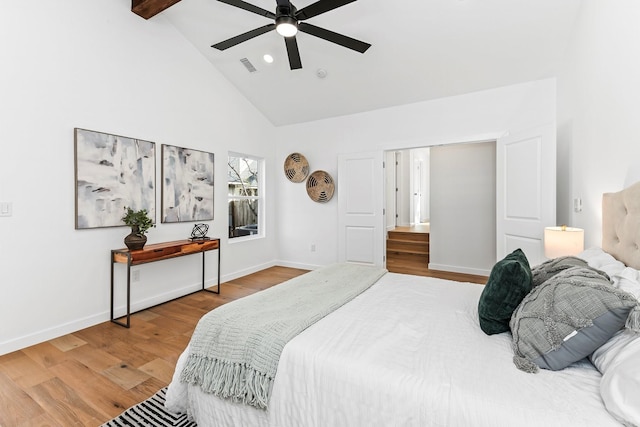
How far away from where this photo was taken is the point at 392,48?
3.41 metres

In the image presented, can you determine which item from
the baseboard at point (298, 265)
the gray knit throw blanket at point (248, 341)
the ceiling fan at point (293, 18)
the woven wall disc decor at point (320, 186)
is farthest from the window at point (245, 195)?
the gray knit throw blanket at point (248, 341)

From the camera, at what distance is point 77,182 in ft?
9.00

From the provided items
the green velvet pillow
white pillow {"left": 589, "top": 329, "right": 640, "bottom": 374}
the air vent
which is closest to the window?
the air vent

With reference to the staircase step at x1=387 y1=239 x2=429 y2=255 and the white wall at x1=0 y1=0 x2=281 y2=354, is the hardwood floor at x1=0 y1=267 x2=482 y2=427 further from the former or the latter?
the staircase step at x1=387 y1=239 x2=429 y2=255

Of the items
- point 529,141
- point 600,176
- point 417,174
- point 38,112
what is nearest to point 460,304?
point 600,176

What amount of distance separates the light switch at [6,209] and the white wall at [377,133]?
3457 mm

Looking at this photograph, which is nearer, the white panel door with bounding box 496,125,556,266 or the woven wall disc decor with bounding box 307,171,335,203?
the white panel door with bounding box 496,125,556,266

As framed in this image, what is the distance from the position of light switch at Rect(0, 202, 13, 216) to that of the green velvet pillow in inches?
134

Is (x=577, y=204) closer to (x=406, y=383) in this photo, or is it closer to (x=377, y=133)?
(x=377, y=133)

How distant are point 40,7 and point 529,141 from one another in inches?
183

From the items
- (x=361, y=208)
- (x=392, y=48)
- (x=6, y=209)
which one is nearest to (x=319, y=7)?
(x=392, y=48)

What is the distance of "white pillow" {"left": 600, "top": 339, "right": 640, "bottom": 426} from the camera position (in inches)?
29.8

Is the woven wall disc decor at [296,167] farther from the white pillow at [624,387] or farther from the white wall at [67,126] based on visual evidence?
the white pillow at [624,387]

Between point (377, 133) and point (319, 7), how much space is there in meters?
2.45
